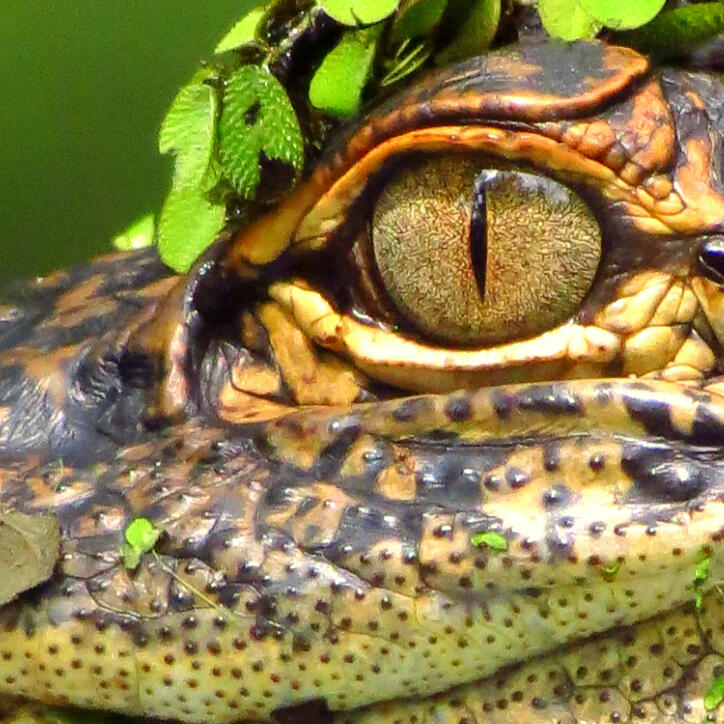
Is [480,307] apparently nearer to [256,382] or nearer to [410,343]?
[410,343]

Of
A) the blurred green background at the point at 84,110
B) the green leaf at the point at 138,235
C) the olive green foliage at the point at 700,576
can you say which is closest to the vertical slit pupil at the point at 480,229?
the olive green foliage at the point at 700,576

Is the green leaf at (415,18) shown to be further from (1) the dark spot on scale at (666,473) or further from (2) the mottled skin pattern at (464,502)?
(1) the dark spot on scale at (666,473)

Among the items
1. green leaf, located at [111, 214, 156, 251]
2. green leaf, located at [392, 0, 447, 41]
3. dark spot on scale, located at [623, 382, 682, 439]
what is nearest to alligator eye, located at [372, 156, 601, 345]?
dark spot on scale, located at [623, 382, 682, 439]

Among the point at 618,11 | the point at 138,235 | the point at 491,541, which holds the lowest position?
the point at 138,235

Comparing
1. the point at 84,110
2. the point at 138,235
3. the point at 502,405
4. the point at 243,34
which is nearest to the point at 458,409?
the point at 502,405

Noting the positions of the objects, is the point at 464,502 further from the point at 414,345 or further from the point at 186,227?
the point at 186,227
